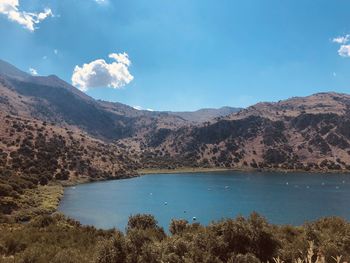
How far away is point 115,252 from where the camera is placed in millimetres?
31062

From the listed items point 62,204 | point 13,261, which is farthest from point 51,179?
point 13,261

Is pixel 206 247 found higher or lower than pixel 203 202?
higher

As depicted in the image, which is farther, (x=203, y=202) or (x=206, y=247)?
(x=203, y=202)

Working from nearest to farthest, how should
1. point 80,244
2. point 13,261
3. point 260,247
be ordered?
point 13,261
point 260,247
point 80,244

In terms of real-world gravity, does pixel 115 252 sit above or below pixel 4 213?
above

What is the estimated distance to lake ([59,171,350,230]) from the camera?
103 m

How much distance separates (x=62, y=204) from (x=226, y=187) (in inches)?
3126

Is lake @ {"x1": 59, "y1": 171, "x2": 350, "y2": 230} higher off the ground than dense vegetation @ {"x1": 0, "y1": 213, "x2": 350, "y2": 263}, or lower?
lower

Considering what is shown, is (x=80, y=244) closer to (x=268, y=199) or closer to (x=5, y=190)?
(x=5, y=190)

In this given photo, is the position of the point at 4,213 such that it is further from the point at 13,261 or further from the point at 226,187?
the point at 226,187

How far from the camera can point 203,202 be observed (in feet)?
440

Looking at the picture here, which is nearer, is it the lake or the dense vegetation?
the dense vegetation

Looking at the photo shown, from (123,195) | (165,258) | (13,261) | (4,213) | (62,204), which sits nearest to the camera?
(165,258)

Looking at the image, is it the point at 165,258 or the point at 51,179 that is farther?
the point at 51,179
